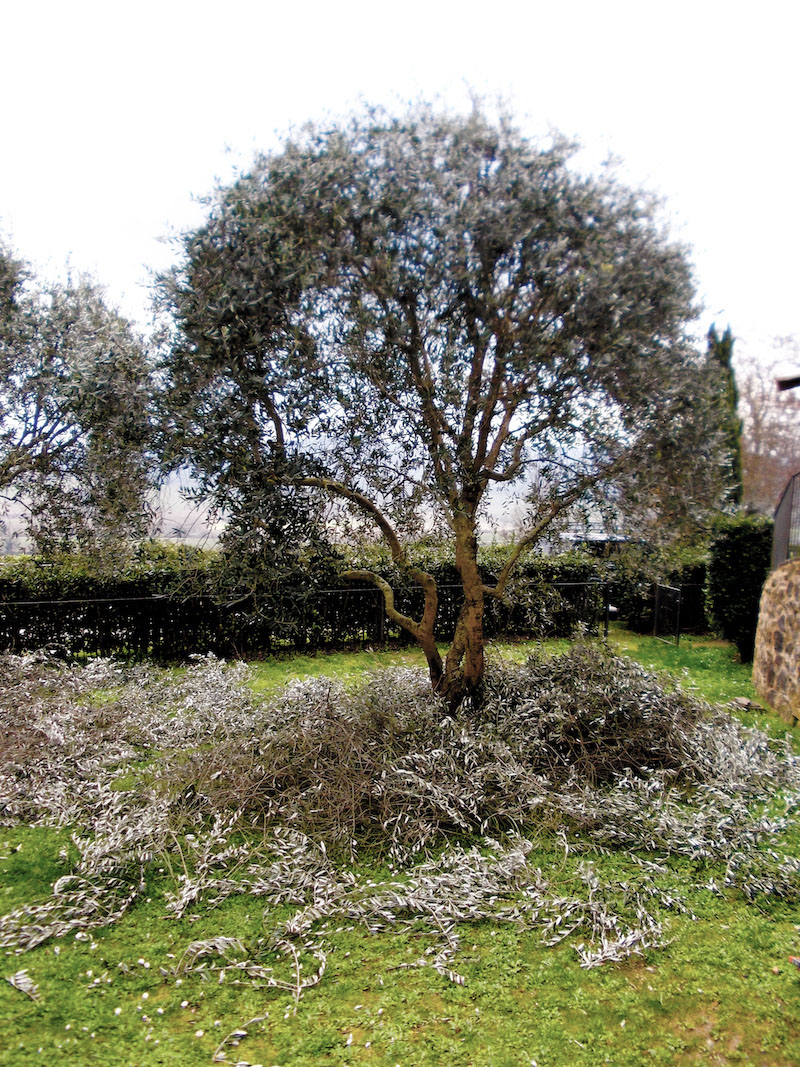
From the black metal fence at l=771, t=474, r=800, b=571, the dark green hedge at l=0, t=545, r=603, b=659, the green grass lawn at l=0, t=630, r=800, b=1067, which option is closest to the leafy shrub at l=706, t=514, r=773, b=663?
the black metal fence at l=771, t=474, r=800, b=571

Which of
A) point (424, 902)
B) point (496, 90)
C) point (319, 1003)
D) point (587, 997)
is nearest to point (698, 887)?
point (587, 997)

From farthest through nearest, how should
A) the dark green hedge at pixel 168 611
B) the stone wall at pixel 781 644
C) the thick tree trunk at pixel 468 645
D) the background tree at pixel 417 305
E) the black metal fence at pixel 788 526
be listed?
the dark green hedge at pixel 168 611, the black metal fence at pixel 788 526, the stone wall at pixel 781 644, the thick tree trunk at pixel 468 645, the background tree at pixel 417 305

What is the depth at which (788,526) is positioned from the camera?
25.5ft

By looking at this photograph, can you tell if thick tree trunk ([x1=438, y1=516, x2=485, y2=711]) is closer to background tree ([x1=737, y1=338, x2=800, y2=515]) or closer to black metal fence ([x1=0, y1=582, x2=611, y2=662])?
black metal fence ([x1=0, y1=582, x2=611, y2=662])

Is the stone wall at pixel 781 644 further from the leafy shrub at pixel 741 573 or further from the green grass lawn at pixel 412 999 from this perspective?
the green grass lawn at pixel 412 999

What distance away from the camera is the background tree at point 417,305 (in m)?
4.25

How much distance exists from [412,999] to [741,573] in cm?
878

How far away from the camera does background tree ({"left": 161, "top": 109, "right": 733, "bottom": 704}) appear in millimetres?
4246

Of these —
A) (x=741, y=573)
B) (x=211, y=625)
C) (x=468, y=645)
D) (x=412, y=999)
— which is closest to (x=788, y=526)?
(x=741, y=573)

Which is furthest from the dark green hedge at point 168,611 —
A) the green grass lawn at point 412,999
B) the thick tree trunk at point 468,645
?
the green grass lawn at point 412,999

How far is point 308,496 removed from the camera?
196 inches

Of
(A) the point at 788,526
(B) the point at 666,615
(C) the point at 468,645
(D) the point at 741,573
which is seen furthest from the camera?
(B) the point at 666,615

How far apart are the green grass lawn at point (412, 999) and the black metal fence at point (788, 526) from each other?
501 cm

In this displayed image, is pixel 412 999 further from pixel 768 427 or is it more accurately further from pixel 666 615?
pixel 768 427
